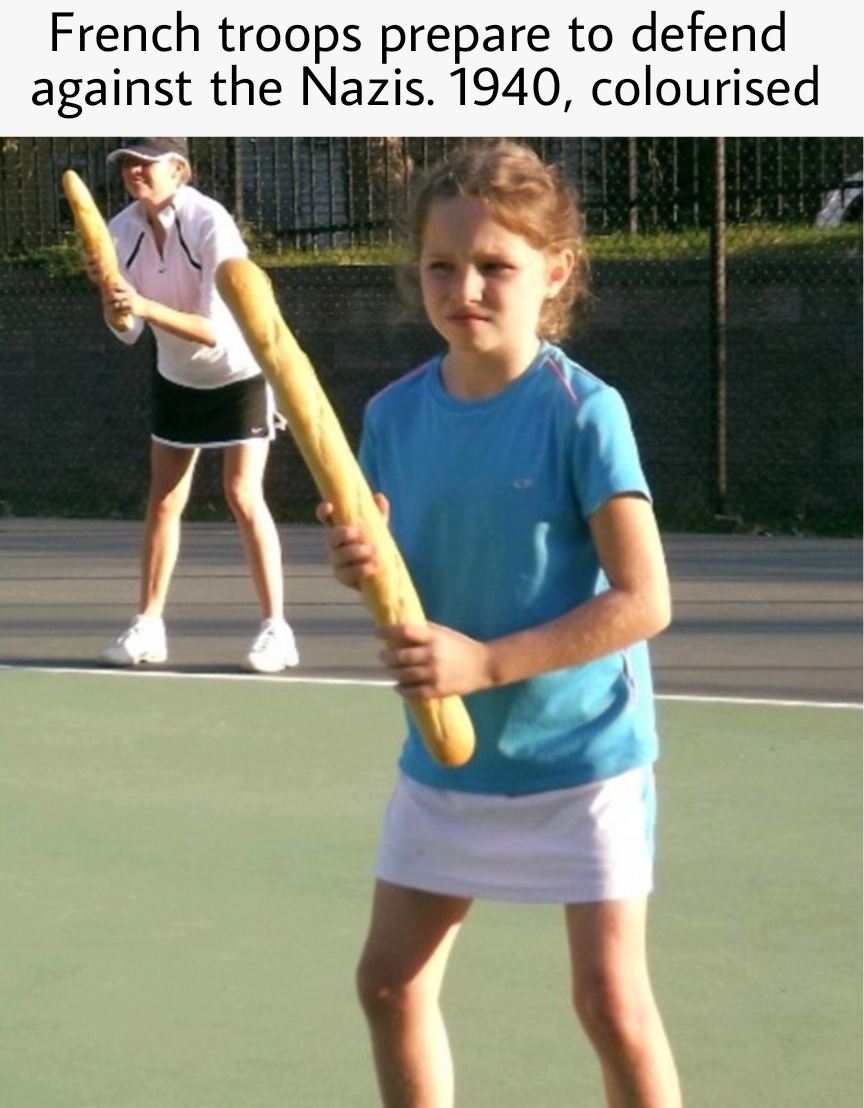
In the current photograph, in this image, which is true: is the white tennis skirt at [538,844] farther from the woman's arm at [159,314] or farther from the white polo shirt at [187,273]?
the white polo shirt at [187,273]

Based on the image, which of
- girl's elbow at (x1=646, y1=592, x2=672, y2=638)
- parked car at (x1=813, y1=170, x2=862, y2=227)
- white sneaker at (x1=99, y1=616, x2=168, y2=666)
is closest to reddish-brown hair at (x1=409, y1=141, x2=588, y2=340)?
girl's elbow at (x1=646, y1=592, x2=672, y2=638)

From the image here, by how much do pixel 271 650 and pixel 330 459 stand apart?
5.50 m

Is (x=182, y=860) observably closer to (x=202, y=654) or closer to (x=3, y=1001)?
(x=3, y=1001)

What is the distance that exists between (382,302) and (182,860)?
28.9 feet

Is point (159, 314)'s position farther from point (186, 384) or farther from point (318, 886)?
point (318, 886)

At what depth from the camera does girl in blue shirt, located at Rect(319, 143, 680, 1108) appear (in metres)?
3.20

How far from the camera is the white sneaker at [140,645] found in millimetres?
8500

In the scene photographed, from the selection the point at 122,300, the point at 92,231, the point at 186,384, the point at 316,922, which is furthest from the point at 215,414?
the point at 316,922

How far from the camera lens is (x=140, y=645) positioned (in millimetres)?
8500

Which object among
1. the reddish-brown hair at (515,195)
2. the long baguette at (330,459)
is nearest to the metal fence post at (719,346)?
the reddish-brown hair at (515,195)

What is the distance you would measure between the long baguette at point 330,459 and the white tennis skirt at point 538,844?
0.26 m

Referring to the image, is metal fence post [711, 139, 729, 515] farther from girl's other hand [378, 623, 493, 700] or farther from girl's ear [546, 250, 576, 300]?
girl's other hand [378, 623, 493, 700]

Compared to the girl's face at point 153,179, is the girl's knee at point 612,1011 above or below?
below

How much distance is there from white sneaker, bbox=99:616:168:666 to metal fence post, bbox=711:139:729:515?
5.15 metres
